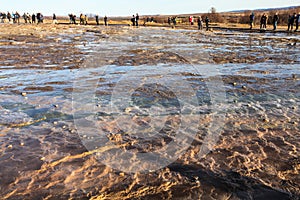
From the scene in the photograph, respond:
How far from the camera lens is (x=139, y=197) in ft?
11.2

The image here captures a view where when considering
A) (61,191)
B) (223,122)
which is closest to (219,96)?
(223,122)

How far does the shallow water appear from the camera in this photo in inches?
145

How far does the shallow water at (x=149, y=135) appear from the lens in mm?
3672

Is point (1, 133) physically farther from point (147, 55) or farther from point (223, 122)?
point (147, 55)

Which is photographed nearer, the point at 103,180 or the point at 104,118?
the point at 103,180

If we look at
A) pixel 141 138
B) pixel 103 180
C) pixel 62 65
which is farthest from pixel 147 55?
pixel 103 180

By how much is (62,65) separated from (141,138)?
8021 mm

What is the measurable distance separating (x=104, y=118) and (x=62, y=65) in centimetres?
685

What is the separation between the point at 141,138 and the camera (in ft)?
16.6

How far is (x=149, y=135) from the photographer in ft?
17.1

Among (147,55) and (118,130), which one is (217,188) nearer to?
(118,130)

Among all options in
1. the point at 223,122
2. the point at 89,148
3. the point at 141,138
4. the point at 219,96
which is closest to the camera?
the point at 89,148

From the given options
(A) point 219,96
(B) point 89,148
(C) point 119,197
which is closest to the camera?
(C) point 119,197

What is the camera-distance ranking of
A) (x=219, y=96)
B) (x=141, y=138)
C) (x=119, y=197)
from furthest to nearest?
(x=219, y=96)
(x=141, y=138)
(x=119, y=197)
